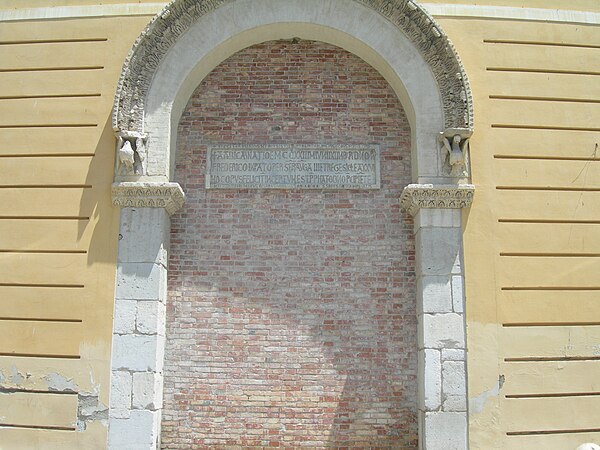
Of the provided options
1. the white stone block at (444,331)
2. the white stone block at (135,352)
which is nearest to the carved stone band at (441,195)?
the white stone block at (444,331)

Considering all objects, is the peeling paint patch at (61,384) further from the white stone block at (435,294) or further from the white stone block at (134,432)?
the white stone block at (435,294)

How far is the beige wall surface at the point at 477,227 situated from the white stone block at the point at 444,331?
126 millimetres

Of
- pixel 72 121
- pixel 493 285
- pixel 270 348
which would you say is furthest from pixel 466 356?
pixel 72 121

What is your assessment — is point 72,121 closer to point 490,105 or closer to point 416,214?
point 416,214

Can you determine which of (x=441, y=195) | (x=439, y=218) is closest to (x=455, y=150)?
(x=441, y=195)

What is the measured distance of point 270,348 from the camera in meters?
7.89

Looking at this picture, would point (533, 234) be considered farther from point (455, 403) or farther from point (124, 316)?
point (124, 316)

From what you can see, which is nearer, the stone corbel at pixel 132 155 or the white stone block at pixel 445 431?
the white stone block at pixel 445 431

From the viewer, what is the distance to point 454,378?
732 cm

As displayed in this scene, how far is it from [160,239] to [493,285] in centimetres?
406

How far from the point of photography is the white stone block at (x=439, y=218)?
7707 millimetres

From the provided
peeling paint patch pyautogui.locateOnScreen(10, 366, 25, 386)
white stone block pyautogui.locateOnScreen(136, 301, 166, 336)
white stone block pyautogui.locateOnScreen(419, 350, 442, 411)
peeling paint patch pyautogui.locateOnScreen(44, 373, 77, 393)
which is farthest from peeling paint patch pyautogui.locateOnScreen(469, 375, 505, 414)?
peeling paint patch pyautogui.locateOnScreen(10, 366, 25, 386)

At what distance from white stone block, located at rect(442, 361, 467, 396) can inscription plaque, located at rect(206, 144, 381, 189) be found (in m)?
2.44

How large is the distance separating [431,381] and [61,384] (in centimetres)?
433
